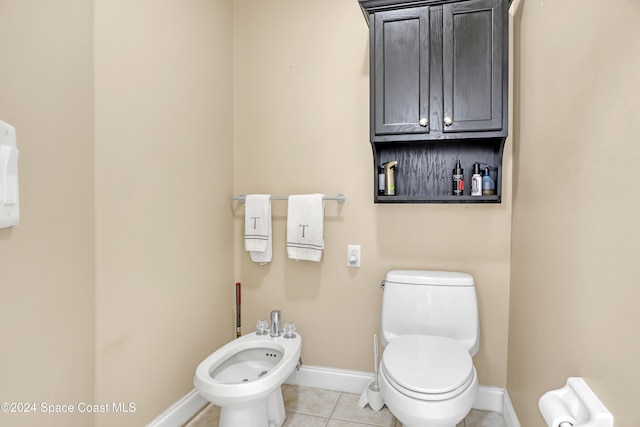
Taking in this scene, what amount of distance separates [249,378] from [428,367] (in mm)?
911

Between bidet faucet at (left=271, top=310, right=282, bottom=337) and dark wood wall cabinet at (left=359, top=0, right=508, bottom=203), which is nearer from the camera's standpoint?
dark wood wall cabinet at (left=359, top=0, right=508, bottom=203)

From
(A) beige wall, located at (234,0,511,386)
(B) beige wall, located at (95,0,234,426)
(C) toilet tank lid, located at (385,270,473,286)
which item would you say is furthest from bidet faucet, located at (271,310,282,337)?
(C) toilet tank lid, located at (385,270,473,286)

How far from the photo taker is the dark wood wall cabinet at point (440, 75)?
5.38ft

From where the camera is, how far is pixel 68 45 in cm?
121

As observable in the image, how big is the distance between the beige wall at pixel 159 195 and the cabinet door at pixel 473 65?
1268 mm

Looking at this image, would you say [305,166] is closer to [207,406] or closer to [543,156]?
[543,156]

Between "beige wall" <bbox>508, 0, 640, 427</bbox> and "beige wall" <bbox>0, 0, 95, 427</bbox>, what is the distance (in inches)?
61.2

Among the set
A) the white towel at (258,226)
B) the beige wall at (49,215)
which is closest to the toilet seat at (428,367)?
the white towel at (258,226)

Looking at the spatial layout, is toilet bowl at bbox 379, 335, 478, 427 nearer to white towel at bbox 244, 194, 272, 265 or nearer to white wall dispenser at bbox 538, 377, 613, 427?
white wall dispenser at bbox 538, 377, 613, 427

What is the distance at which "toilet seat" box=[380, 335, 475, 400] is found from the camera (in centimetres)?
127

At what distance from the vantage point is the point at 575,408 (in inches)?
34.8

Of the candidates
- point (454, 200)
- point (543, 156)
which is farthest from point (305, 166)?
point (543, 156)

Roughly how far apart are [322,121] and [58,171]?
135 cm

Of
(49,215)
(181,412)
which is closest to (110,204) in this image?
(49,215)
